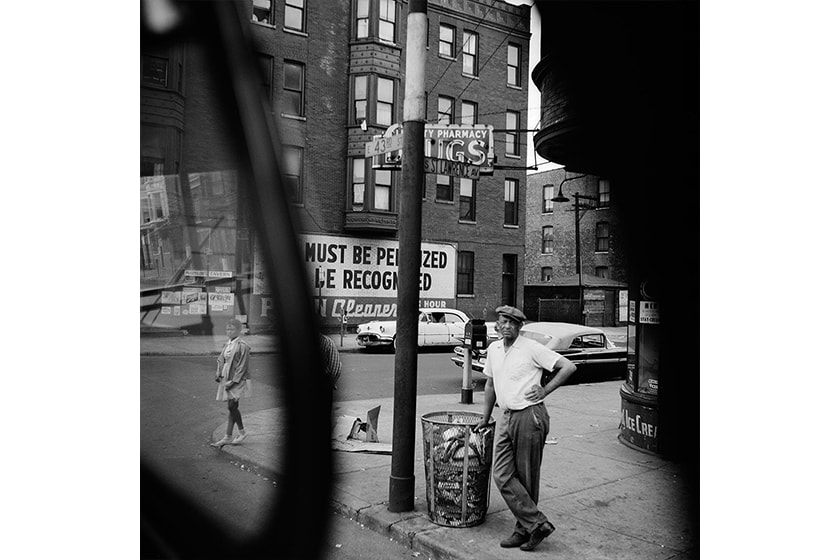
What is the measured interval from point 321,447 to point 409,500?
3611mm

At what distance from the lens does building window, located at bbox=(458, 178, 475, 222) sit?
16719 mm

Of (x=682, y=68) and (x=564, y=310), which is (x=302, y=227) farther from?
(x=564, y=310)

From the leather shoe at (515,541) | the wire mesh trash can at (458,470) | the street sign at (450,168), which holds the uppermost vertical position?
the street sign at (450,168)

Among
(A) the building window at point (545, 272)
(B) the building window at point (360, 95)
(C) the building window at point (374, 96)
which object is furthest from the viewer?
(C) the building window at point (374, 96)

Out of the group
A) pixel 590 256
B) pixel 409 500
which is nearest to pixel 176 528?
pixel 590 256

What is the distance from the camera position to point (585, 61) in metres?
1.15

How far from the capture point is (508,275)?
714 inches

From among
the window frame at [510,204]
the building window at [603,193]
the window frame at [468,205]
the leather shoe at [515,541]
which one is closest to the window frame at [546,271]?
the leather shoe at [515,541]

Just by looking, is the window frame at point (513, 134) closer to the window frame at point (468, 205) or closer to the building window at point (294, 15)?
the building window at point (294, 15)

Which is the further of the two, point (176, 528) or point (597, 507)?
point (597, 507)

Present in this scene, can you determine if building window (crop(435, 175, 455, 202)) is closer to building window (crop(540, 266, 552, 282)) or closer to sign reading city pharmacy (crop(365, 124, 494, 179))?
building window (crop(540, 266, 552, 282))

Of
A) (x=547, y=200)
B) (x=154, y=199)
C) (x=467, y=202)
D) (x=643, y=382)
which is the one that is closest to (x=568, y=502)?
(x=643, y=382)

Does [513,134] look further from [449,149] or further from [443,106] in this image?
[443,106]

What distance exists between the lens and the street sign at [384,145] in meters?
4.53
